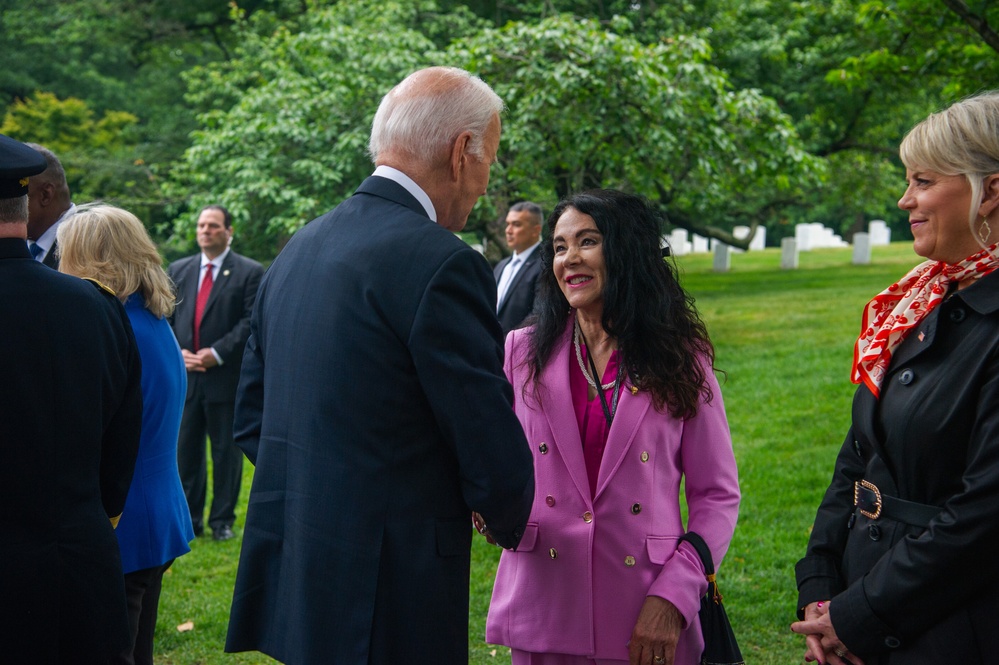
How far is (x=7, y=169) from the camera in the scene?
2594mm

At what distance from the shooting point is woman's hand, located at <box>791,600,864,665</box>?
102 inches

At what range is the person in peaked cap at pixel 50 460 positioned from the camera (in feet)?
8.53

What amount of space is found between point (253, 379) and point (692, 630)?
149cm

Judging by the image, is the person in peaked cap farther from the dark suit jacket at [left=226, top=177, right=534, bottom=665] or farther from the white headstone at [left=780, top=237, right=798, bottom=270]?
the white headstone at [left=780, top=237, right=798, bottom=270]

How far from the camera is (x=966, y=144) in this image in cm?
246

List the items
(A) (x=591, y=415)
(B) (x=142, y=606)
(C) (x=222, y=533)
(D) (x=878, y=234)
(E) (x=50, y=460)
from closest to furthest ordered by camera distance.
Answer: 1. (E) (x=50, y=460)
2. (A) (x=591, y=415)
3. (B) (x=142, y=606)
4. (C) (x=222, y=533)
5. (D) (x=878, y=234)

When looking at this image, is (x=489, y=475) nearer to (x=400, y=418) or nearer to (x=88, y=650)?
(x=400, y=418)

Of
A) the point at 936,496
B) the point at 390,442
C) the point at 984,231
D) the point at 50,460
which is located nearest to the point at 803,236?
the point at 984,231

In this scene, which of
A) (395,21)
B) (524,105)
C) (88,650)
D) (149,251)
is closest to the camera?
(88,650)

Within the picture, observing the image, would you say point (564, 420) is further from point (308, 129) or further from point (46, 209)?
point (308, 129)

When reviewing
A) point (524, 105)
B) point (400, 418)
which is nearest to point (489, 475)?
point (400, 418)

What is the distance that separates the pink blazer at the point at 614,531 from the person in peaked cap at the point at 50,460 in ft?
3.84

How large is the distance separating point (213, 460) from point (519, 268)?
9.64 feet

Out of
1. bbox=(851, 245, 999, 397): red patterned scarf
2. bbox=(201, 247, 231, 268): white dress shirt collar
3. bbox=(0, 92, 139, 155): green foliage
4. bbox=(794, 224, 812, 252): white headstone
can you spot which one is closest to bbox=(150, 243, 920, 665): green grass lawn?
bbox=(851, 245, 999, 397): red patterned scarf
